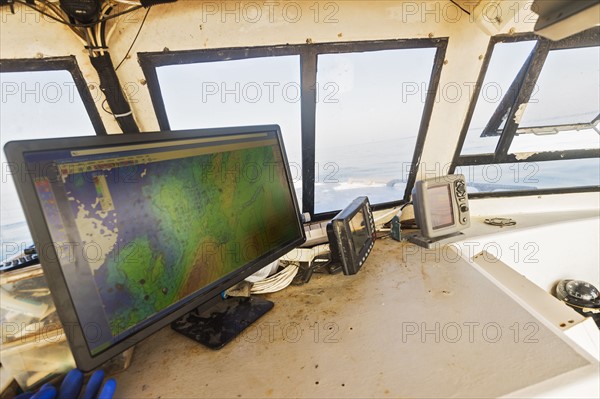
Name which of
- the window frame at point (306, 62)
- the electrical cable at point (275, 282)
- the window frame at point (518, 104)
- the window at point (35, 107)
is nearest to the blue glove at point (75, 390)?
the electrical cable at point (275, 282)

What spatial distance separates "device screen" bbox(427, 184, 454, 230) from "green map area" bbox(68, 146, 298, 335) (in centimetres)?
73

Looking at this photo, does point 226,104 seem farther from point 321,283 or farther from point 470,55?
point 470,55

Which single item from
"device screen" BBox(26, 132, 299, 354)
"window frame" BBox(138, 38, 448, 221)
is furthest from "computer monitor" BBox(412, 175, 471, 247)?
"device screen" BBox(26, 132, 299, 354)

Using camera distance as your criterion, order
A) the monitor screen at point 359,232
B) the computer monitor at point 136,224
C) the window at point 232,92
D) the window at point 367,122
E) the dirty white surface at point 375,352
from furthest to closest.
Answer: the window at point 367,122 < the window at point 232,92 < the monitor screen at point 359,232 < the dirty white surface at point 375,352 < the computer monitor at point 136,224

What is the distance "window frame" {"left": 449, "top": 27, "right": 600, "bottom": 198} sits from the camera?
4.49 feet

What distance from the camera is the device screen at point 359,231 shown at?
1.06 m

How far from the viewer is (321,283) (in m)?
1.03

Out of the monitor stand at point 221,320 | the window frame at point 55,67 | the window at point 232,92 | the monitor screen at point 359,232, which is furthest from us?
the window at point 232,92

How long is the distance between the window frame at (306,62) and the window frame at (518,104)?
24cm

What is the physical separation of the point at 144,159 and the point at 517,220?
188cm

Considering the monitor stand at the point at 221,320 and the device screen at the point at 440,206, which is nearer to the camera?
the monitor stand at the point at 221,320

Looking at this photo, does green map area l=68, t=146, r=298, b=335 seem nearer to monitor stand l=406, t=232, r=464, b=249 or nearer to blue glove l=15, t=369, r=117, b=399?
blue glove l=15, t=369, r=117, b=399

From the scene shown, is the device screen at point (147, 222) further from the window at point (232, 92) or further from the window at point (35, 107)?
the window at point (35, 107)

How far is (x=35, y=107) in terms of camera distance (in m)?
Result: 1.04
